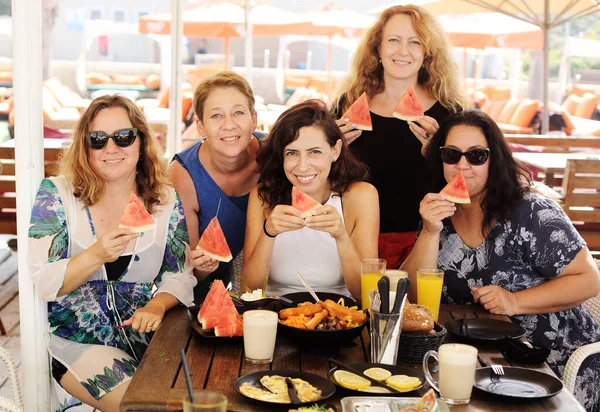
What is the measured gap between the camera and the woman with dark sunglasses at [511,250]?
10.5ft

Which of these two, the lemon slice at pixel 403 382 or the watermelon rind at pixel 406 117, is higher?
the watermelon rind at pixel 406 117

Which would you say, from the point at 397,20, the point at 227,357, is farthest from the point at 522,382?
the point at 397,20

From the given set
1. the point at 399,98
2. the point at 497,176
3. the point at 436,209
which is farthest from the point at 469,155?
the point at 399,98

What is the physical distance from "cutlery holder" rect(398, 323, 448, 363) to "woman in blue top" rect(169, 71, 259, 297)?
4.03 ft

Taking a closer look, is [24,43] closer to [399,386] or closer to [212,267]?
[212,267]

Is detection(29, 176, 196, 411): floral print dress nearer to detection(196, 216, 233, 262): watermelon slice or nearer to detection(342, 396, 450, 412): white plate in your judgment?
detection(196, 216, 233, 262): watermelon slice

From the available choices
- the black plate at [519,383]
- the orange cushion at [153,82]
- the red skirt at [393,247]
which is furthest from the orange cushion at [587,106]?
the black plate at [519,383]

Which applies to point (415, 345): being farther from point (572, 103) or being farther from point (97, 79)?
point (97, 79)

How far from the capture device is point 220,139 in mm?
3596

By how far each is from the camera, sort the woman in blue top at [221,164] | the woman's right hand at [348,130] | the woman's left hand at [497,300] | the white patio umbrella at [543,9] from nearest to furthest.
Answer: the woman's left hand at [497,300], the woman in blue top at [221,164], the woman's right hand at [348,130], the white patio umbrella at [543,9]

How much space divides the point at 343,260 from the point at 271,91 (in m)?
17.1

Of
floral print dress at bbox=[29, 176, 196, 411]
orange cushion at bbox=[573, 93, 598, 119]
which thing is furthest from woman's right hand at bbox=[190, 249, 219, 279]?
orange cushion at bbox=[573, 93, 598, 119]

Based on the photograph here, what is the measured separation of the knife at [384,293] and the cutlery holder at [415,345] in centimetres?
17

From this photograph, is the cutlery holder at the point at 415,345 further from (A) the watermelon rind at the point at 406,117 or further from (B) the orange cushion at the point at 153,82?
(B) the orange cushion at the point at 153,82
